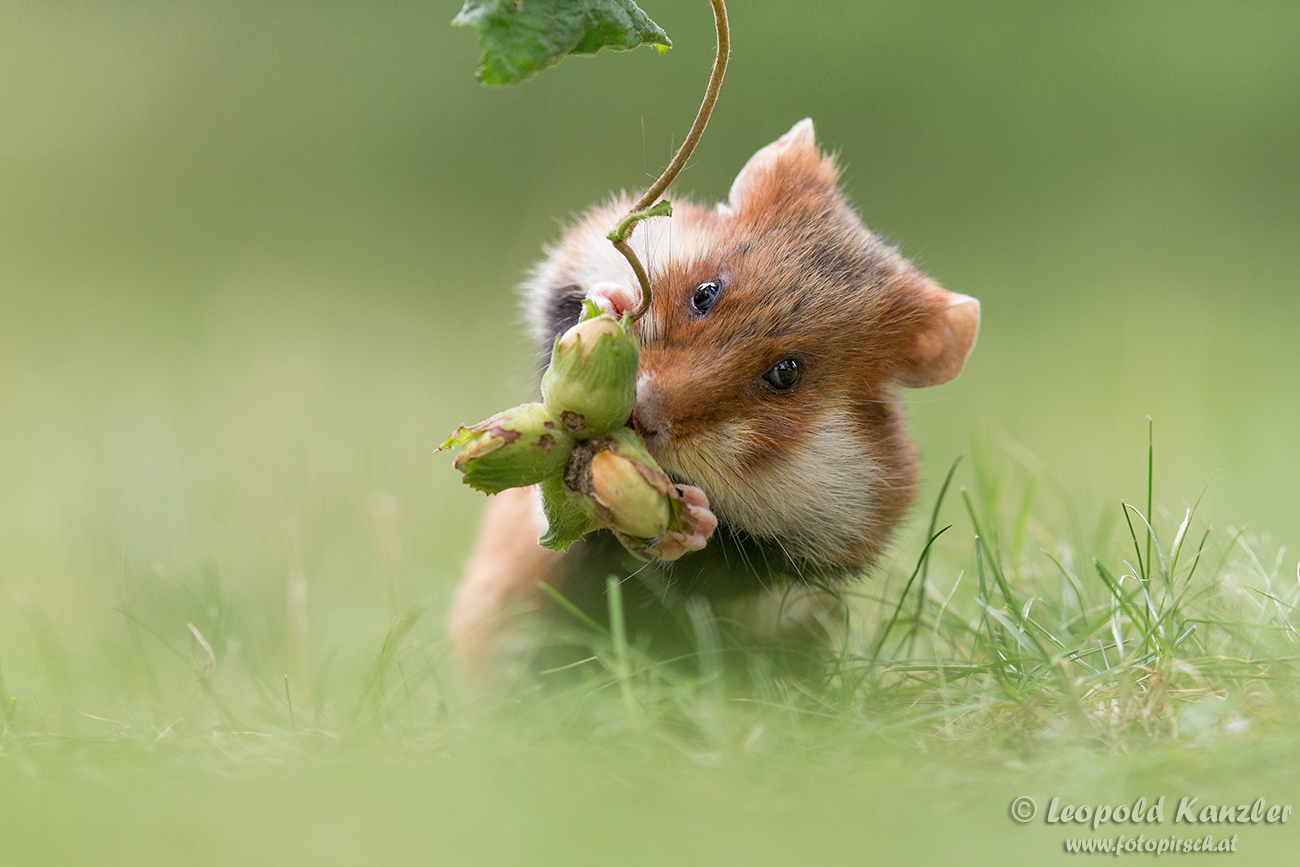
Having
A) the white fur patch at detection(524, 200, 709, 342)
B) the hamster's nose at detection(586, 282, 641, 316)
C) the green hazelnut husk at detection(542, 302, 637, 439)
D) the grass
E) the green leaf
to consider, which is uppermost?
the green leaf

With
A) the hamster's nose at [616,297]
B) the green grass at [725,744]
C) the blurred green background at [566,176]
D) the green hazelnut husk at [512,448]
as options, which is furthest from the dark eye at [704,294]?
the blurred green background at [566,176]

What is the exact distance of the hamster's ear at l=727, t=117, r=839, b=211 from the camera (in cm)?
332

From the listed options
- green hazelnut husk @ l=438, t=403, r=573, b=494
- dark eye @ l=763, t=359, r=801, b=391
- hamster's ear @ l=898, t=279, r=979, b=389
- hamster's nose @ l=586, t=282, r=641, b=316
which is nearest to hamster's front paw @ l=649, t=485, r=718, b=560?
green hazelnut husk @ l=438, t=403, r=573, b=494

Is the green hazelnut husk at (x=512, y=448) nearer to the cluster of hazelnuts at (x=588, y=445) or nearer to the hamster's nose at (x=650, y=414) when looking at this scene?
the cluster of hazelnuts at (x=588, y=445)

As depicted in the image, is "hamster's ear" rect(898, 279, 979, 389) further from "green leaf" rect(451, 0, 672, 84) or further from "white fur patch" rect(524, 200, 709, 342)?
"green leaf" rect(451, 0, 672, 84)

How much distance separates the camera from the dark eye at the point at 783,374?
116 inches

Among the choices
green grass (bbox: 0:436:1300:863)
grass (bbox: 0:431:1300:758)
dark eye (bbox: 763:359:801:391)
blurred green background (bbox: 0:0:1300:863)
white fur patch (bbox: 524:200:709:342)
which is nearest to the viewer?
green grass (bbox: 0:436:1300:863)

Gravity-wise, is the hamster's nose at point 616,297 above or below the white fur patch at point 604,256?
below

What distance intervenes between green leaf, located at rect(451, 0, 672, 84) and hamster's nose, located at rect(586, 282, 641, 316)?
0.59 metres

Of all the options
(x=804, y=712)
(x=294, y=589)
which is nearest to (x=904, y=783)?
(x=804, y=712)

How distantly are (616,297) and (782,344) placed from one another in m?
0.41

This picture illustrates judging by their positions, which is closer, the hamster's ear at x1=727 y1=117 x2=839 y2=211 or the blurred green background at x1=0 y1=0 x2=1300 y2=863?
the hamster's ear at x1=727 y1=117 x2=839 y2=211

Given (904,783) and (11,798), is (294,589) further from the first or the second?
(904,783)

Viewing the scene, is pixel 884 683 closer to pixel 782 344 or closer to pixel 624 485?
pixel 782 344
